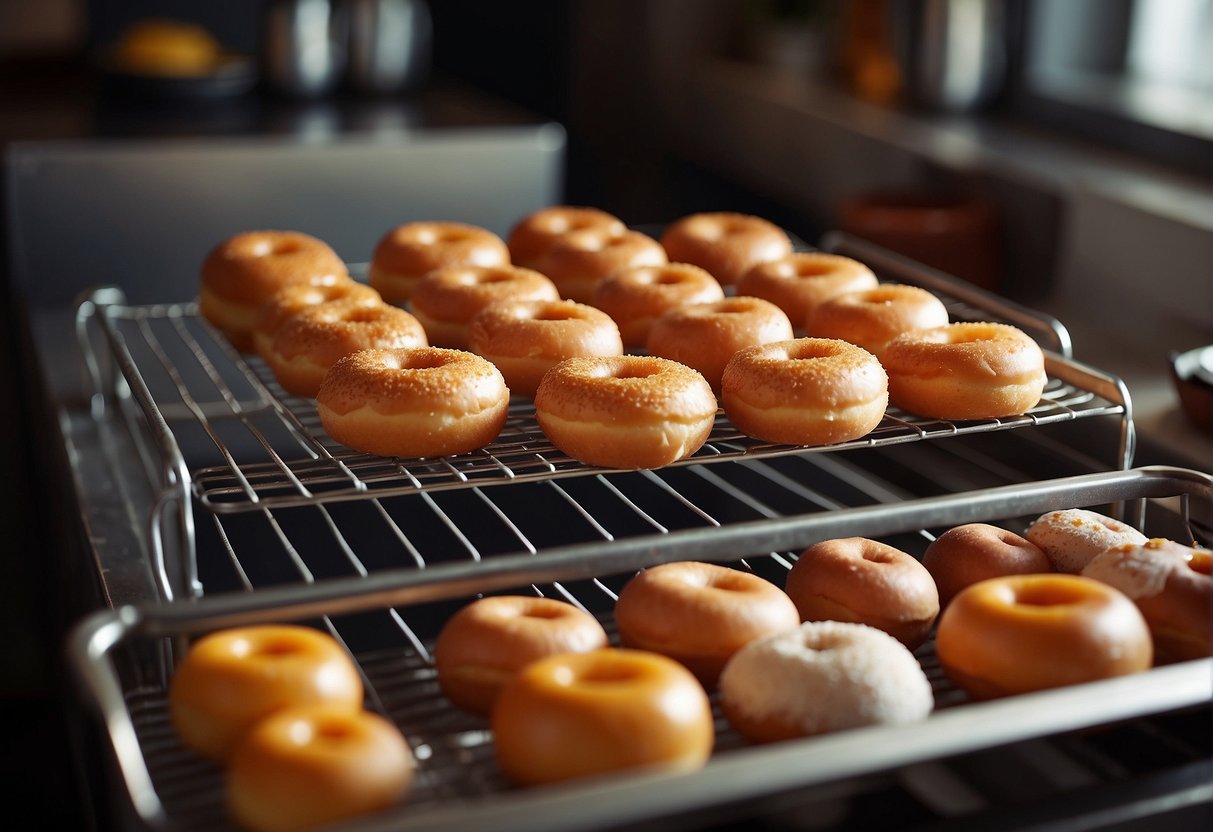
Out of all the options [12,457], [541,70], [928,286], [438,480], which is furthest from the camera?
[541,70]

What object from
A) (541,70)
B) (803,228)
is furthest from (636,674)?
(541,70)

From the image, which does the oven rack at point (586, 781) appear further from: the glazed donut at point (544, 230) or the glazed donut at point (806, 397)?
the glazed donut at point (544, 230)

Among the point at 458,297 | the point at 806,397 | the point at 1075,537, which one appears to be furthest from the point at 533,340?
the point at 1075,537

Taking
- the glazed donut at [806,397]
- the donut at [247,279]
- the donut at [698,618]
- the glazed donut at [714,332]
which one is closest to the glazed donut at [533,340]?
the glazed donut at [714,332]

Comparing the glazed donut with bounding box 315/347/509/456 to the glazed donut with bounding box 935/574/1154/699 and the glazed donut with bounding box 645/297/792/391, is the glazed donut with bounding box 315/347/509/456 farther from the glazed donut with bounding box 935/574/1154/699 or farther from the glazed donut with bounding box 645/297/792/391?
the glazed donut with bounding box 935/574/1154/699

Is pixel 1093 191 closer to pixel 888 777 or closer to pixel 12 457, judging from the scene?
pixel 888 777

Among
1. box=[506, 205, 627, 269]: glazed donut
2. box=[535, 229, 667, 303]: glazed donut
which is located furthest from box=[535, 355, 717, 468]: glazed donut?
box=[506, 205, 627, 269]: glazed donut
